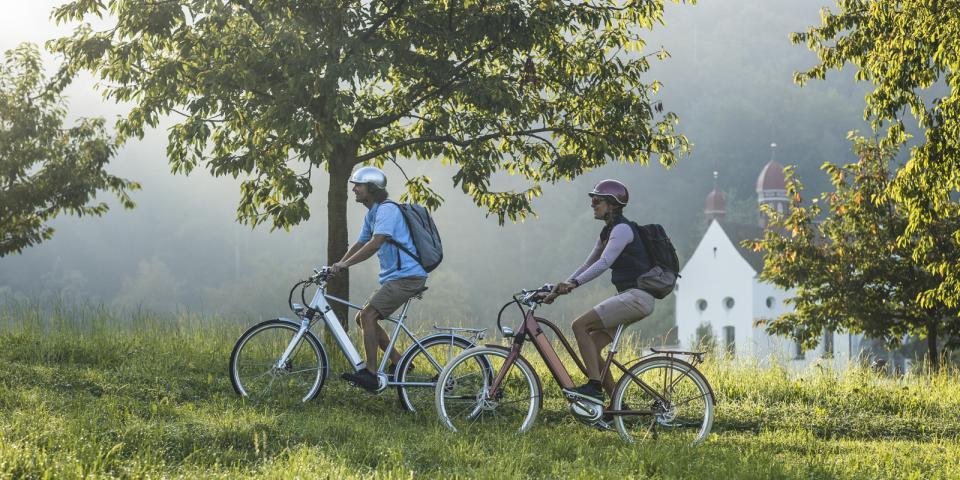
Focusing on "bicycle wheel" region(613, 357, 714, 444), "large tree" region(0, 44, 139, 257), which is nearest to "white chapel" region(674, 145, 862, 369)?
"large tree" region(0, 44, 139, 257)

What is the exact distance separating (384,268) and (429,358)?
799 mm

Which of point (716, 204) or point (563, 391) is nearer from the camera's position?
point (563, 391)

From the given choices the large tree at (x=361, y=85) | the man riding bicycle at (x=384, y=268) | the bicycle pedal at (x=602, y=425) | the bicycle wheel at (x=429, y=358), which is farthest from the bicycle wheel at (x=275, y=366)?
the large tree at (x=361, y=85)

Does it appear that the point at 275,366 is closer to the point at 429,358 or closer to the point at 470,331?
the point at 429,358

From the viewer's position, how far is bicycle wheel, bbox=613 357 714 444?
Result: 720 centimetres

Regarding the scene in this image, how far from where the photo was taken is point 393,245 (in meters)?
8.00

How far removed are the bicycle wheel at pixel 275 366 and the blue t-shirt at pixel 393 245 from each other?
82 centimetres

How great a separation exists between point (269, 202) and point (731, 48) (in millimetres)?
144367

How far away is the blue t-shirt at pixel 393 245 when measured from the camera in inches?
311

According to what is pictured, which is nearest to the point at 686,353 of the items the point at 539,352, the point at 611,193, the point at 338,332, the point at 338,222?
the point at 539,352

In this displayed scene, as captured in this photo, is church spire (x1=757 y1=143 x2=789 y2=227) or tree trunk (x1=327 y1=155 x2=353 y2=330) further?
church spire (x1=757 y1=143 x2=789 y2=227)

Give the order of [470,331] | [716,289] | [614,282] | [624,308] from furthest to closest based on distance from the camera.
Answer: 1. [716,289]
2. [470,331]
3. [614,282]
4. [624,308]

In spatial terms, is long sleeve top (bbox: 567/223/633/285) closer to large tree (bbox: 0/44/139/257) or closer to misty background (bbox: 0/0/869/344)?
large tree (bbox: 0/44/139/257)

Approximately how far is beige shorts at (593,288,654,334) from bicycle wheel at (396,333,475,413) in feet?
3.52
